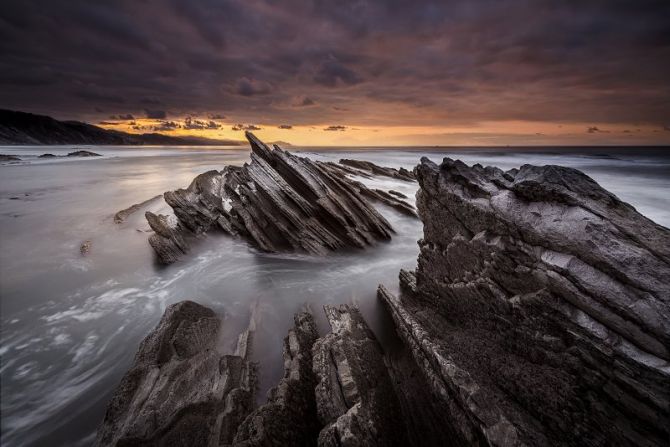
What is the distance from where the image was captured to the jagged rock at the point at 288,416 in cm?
316

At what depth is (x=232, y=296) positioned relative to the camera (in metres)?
7.79

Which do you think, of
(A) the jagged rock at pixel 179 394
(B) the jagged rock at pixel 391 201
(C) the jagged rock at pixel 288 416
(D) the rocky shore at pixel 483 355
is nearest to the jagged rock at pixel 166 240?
(D) the rocky shore at pixel 483 355

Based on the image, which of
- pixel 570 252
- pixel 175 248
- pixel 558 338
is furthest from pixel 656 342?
pixel 175 248

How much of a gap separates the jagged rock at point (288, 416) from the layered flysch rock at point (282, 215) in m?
5.83

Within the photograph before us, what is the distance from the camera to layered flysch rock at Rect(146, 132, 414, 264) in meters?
10.1

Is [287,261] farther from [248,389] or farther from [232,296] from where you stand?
[248,389]

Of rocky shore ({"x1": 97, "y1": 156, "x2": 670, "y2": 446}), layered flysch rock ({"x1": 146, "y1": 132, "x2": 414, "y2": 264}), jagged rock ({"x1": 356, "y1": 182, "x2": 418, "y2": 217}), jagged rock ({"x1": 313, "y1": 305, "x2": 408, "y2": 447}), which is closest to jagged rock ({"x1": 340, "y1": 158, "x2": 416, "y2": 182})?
jagged rock ({"x1": 356, "y1": 182, "x2": 418, "y2": 217})

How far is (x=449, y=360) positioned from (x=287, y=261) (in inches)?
261

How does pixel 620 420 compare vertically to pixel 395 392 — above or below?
above

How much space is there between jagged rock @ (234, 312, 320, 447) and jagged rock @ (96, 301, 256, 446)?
567 mm

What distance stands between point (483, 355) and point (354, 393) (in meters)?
1.73

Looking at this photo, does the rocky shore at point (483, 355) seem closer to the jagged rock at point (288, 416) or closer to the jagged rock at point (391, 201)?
the jagged rock at point (288, 416)

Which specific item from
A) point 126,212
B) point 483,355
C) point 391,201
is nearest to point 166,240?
point 126,212

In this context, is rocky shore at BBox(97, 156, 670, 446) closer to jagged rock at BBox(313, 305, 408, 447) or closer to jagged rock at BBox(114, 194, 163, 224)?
jagged rock at BBox(313, 305, 408, 447)
